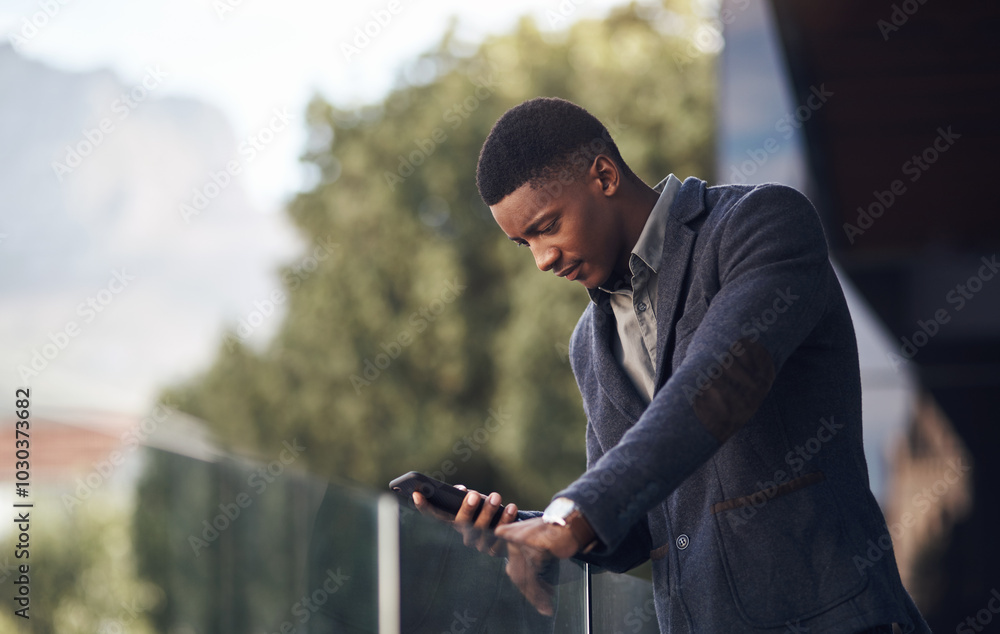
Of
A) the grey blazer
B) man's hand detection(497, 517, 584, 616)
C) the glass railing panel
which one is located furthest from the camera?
the glass railing panel

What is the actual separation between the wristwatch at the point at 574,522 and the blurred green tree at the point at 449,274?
12756 mm

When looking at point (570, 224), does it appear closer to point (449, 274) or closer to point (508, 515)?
Answer: point (508, 515)

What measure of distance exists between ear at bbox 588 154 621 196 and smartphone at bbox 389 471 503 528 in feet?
2.02

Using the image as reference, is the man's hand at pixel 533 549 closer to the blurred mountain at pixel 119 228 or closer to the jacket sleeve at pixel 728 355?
the jacket sleeve at pixel 728 355

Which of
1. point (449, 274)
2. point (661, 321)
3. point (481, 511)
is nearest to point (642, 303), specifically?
point (661, 321)

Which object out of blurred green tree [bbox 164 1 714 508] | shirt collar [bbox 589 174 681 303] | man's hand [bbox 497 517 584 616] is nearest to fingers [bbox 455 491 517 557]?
man's hand [bbox 497 517 584 616]

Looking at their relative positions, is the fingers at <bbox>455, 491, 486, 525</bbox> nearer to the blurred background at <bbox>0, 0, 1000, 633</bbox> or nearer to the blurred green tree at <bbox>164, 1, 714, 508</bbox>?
the blurred background at <bbox>0, 0, 1000, 633</bbox>

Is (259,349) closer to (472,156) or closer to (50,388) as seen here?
(472,156)

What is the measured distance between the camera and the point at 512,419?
14.6m

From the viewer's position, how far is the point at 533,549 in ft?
4.40

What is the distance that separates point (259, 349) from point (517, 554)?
58.3 ft

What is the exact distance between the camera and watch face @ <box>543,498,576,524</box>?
1.31 meters

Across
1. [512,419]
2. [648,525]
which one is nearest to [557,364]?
[512,419]

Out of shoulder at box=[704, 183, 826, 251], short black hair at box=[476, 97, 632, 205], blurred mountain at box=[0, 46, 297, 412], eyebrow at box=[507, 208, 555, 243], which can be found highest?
blurred mountain at box=[0, 46, 297, 412]
